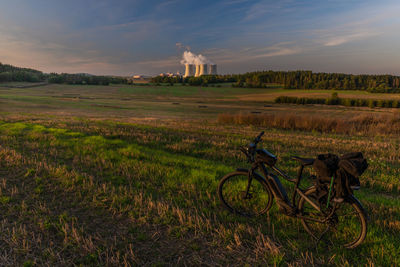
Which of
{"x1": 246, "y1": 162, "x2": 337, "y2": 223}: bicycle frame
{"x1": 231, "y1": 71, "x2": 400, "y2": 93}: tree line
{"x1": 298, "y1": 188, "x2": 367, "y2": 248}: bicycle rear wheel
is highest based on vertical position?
{"x1": 231, "y1": 71, "x2": 400, "y2": 93}: tree line

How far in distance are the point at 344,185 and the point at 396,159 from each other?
10885 mm

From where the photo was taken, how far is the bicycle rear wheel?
4133 millimetres

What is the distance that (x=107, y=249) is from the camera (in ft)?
13.4

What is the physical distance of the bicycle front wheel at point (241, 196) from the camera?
5.55m

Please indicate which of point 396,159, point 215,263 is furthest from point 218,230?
point 396,159

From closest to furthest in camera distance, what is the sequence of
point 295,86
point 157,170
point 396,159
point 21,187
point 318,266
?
1. point 318,266
2. point 21,187
3. point 157,170
4. point 396,159
5. point 295,86

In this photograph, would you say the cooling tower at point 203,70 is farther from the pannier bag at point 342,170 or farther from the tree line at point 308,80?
the pannier bag at point 342,170

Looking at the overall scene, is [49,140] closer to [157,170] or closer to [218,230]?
[157,170]

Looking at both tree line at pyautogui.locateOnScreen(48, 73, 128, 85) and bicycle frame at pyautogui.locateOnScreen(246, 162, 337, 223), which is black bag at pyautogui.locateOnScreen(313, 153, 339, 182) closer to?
bicycle frame at pyautogui.locateOnScreen(246, 162, 337, 223)

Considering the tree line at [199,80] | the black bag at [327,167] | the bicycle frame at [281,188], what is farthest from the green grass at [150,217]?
the tree line at [199,80]

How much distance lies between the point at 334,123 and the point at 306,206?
24.6 metres

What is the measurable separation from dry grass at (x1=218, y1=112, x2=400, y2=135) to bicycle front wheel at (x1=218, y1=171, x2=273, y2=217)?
884 inches

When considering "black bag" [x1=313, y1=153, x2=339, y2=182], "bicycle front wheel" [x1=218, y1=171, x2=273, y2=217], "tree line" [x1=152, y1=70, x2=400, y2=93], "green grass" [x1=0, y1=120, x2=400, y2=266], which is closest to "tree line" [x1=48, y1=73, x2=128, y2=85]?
"tree line" [x1=152, y1=70, x2=400, y2=93]

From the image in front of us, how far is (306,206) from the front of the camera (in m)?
4.71
